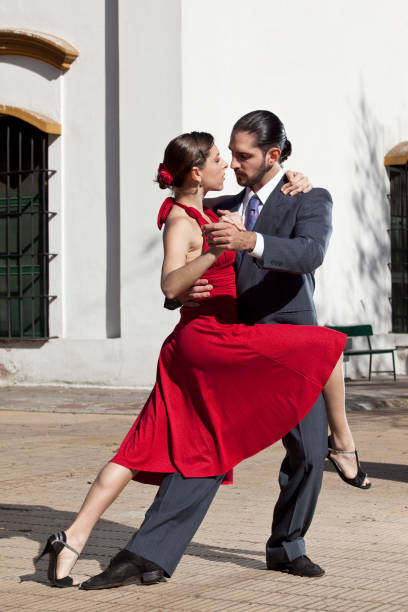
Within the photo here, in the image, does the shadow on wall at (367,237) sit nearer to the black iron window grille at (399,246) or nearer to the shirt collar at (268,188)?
the black iron window grille at (399,246)

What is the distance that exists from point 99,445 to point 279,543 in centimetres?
495

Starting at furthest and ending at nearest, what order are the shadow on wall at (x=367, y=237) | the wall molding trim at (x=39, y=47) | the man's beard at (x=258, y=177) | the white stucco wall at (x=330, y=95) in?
1. the shadow on wall at (x=367, y=237)
2. the wall molding trim at (x=39, y=47)
3. the white stucco wall at (x=330, y=95)
4. the man's beard at (x=258, y=177)

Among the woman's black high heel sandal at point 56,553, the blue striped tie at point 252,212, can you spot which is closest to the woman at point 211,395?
the woman's black high heel sandal at point 56,553

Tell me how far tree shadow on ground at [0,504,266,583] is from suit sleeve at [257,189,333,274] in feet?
4.41

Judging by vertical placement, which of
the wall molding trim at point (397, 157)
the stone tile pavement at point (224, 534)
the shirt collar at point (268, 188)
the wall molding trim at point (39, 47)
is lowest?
the stone tile pavement at point (224, 534)

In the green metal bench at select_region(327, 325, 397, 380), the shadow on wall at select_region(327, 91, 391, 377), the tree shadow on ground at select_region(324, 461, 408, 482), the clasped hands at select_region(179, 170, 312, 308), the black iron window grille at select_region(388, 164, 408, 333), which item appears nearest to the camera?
the clasped hands at select_region(179, 170, 312, 308)

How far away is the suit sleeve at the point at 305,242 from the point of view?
4.17 metres

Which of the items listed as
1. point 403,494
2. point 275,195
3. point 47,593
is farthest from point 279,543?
point 403,494

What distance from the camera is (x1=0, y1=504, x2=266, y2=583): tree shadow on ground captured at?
4906 millimetres

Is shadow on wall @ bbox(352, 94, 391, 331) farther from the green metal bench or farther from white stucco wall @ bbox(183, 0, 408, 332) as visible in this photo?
the green metal bench

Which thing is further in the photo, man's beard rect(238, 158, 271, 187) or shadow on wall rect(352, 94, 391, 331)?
shadow on wall rect(352, 94, 391, 331)

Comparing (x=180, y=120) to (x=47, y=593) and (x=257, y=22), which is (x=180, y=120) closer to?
(x=257, y=22)

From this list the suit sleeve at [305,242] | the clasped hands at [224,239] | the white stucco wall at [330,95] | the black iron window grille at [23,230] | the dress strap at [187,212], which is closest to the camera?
the clasped hands at [224,239]

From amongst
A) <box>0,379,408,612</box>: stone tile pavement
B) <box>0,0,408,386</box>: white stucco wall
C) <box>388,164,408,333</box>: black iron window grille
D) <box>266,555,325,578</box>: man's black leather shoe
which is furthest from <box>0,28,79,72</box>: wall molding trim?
<box>266,555,325,578</box>: man's black leather shoe
